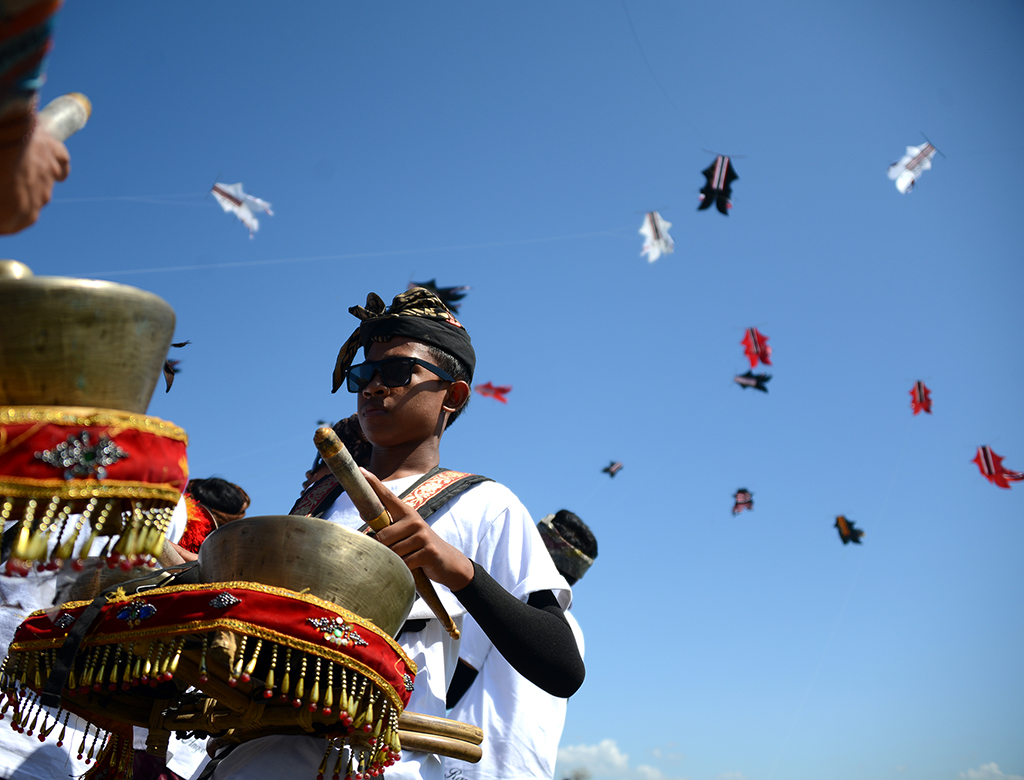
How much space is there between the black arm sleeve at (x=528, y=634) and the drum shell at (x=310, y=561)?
492 millimetres

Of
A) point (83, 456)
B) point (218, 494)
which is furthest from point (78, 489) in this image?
point (218, 494)

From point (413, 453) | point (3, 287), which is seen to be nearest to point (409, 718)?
point (413, 453)

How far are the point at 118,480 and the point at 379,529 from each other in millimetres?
872

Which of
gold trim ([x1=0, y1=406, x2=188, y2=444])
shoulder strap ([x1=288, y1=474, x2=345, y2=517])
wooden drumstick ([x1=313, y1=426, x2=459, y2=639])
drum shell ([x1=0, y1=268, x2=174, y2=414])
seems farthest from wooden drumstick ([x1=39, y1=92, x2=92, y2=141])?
shoulder strap ([x1=288, y1=474, x2=345, y2=517])

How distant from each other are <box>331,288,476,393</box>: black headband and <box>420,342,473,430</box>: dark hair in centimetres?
1

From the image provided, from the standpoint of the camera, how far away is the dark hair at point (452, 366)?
3.41 meters

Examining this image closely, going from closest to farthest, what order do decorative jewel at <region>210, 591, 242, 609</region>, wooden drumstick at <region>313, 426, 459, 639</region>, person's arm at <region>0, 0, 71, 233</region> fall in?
person's arm at <region>0, 0, 71, 233</region> → decorative jewel at <region>210, 591, 242, 609</region> → wooden drumstick at <region>313, 426, 459, 639</region>

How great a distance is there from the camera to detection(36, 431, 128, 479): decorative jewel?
5.00ft

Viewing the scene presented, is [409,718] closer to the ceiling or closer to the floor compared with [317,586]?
closer to the floor

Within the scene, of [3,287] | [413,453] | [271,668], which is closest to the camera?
[3,287]

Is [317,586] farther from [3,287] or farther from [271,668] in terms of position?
[3,287]

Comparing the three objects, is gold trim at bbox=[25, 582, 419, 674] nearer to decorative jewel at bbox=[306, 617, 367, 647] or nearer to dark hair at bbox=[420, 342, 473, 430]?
decorative jewel at bbox=[306, 617, 367, 647]

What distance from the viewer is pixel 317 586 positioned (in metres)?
2.01

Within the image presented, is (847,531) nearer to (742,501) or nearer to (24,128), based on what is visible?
(742,501)
